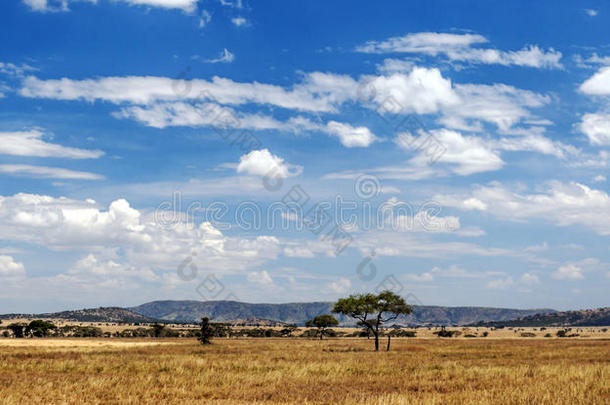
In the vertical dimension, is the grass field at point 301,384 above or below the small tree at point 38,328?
above

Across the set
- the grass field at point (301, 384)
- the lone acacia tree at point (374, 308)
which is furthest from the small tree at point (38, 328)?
the grass field at point (301, 384)

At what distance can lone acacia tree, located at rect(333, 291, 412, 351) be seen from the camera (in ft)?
221

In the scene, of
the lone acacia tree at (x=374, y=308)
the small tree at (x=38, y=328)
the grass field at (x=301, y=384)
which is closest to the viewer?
the grass field at (x=301, y=384)

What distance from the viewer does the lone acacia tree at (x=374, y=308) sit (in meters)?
67.2

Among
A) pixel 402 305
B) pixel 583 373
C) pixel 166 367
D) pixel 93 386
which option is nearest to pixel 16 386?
pixel 93 386

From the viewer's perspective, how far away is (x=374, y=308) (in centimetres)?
6844

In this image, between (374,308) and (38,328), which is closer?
(374,308)

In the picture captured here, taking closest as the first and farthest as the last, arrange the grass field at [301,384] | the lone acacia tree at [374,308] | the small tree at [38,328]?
the grass field at [301,384], the lone acacia tree at [374,308], the small tree at [38,328]

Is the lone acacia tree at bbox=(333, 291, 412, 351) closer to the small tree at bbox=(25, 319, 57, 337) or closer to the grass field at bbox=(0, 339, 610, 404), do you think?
the grass field at bbox=(0, 339, 610, 404)

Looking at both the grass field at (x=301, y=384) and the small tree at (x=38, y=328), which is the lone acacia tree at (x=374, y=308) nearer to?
the grass field at (x=301, y=384)

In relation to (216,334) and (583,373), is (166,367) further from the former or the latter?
(216,334)

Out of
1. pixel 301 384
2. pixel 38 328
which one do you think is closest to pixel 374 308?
pixel 301 384

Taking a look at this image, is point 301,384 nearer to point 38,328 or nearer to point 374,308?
point 374,308

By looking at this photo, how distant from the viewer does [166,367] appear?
34531 mm
